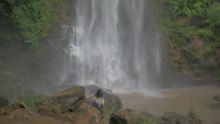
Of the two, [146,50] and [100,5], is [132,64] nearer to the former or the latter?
[146,50]

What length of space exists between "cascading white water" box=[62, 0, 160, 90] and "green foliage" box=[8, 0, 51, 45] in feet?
7.76

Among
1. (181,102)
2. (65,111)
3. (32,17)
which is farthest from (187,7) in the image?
(65,111)

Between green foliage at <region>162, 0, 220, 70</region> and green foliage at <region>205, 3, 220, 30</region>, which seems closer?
green foliage at <region>162, 0, 220, 70</region>

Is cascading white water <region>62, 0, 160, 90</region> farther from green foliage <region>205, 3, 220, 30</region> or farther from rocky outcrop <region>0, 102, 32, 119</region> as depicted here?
rocky outcrop <region>0, 102, 32, 119</region>

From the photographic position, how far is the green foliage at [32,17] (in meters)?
21.8

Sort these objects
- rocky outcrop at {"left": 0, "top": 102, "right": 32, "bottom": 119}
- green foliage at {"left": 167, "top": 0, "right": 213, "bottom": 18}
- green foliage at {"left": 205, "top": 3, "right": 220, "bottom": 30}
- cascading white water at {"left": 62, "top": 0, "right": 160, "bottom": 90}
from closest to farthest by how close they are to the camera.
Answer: rocky outcrop at {"left": 0, "top": 102, "right": 32, "bottom": 119} < cascading white water at {"left": 62, "top": 0, "right": 160, "bottom": 90} < green foliage at {"left": 205, "top": 3, "right": 220, "bottom": 30} < green foliage at {"left": 167, "top": 0, "right": 213, "bottom": 18}

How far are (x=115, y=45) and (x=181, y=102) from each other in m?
7.03

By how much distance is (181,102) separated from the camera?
20516 millimetres

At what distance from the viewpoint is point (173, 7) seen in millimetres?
26250

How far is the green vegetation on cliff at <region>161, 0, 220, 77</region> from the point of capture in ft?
81.7

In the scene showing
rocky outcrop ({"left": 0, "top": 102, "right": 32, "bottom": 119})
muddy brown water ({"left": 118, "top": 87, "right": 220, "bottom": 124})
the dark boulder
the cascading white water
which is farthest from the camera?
the cascading white water

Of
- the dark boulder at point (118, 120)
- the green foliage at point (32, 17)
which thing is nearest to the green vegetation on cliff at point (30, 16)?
the green foliage at point (32, 17)

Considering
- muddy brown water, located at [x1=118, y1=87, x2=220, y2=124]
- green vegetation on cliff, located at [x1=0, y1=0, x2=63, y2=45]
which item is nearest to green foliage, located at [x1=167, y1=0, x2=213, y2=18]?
muddy brown water, located at [x1=118, y1=87, x2=220, y2=124]

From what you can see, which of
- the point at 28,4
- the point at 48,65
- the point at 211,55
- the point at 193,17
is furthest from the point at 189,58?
the point at 28,4
